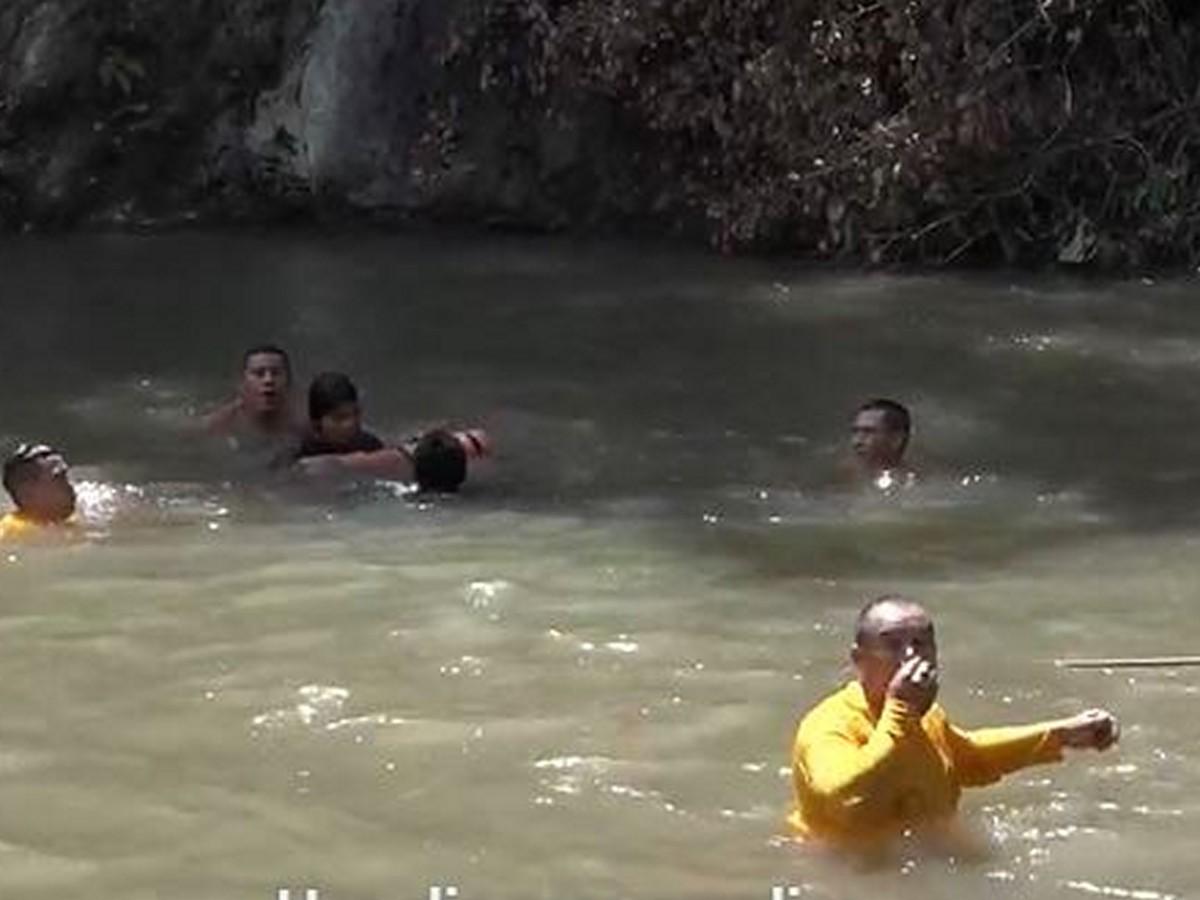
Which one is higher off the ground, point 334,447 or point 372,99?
point 372,99

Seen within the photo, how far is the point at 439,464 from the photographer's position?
37.4ft

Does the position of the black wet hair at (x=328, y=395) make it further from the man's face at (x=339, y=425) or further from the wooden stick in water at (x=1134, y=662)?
the wooden stick in water at (x=1134, y=662)

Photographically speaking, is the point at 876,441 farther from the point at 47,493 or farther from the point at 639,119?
the point at 639,119

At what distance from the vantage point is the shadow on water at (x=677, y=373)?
11117 mm

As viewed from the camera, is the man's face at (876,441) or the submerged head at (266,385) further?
the submerged head at (266,385)

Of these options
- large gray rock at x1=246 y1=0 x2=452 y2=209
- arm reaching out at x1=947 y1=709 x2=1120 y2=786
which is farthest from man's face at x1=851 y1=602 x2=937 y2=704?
large gray rock at x1=246 y1=0 x2=452 y2=209

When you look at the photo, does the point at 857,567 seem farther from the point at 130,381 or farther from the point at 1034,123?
the point at 1034,123

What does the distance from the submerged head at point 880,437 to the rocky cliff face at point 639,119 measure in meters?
6.60

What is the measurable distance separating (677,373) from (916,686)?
7.86 metres

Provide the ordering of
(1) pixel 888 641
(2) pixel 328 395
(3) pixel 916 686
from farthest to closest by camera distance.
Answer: (2) pixel 328 395, (1) pixel 888 641, (3) pixel 916 686

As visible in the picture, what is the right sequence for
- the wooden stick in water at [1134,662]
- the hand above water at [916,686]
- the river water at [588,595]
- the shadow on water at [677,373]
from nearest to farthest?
1. the hand above water at [916,686]
2. the river water at [588,595]
3. the wooden stick in water at [1134,662]
4. the shadow on water at [677,373]

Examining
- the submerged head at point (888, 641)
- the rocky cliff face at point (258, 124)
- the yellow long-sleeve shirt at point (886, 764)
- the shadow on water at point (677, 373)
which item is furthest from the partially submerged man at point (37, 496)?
the rocky cliff face at point (258, 124)

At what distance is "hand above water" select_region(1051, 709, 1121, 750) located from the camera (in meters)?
6.75

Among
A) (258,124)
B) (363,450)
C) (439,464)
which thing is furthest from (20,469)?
(258,124)
